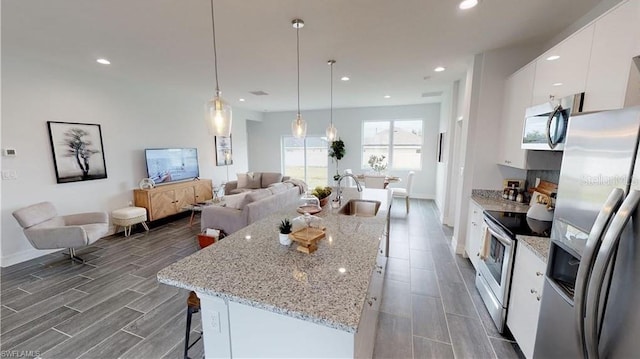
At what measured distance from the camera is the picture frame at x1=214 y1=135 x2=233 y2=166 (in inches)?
267

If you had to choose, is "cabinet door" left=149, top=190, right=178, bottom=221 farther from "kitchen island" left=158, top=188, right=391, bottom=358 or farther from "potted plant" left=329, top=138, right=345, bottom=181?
"potted plant" left=329, top=138, right=345, bottom=181

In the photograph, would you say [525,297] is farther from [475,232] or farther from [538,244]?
[475,232]

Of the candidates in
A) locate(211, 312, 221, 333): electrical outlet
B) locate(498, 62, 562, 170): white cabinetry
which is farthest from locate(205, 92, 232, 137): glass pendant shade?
locate(498, 62, 562, 170): white cabinetry

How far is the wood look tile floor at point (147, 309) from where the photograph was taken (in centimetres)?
194

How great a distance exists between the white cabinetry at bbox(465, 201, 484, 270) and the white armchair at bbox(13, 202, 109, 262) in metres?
4.87

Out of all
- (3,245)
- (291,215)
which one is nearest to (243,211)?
(291,215)

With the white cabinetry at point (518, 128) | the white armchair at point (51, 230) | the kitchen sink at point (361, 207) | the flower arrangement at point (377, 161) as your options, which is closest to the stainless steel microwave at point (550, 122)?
the white cabinetry at point (518, 128)

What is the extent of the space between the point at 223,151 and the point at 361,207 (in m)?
5.24

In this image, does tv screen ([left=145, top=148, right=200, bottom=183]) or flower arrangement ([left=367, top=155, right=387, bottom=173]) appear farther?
flower arrangement ([left=367, top=155, right=387, bottom=173])

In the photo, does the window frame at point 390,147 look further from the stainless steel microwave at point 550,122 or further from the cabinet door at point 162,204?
the cabinet door at point 162,204

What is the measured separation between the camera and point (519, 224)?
2.12 metres

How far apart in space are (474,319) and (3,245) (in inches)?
222

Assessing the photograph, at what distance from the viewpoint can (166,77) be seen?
427 cm

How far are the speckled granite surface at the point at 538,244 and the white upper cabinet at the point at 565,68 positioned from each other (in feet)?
3.62
